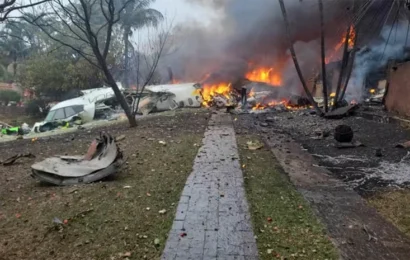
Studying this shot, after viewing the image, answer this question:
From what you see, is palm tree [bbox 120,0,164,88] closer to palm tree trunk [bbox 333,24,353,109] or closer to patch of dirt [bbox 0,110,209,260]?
palm tree trunk [bbox 333,24,353,109]

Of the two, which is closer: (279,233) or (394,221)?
(279,233)

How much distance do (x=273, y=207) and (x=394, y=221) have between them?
1.32 metres

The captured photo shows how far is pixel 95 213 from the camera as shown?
372 centimetres

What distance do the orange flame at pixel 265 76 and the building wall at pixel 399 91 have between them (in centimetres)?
1234

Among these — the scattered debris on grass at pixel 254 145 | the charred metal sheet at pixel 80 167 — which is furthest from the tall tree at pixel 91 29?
the scattered debris on grass at pixel 254 145

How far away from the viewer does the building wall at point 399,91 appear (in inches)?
418

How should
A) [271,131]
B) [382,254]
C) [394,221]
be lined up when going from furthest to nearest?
[271,131], [394,221], [382,254]

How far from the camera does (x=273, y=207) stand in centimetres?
393

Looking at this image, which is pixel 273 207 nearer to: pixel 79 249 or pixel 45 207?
pixel 79 249

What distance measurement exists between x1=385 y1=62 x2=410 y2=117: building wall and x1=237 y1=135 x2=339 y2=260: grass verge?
7432 millimetres

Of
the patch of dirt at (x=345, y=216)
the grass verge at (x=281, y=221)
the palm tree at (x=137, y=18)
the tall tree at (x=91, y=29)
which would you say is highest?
the palm tree at (x=137, y=18)

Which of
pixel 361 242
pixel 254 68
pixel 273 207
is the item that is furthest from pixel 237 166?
pixel 254 68

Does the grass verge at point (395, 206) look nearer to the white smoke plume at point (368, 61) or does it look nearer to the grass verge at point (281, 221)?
the grass verge at point (281, 221)

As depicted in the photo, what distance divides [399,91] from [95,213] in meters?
10.8
